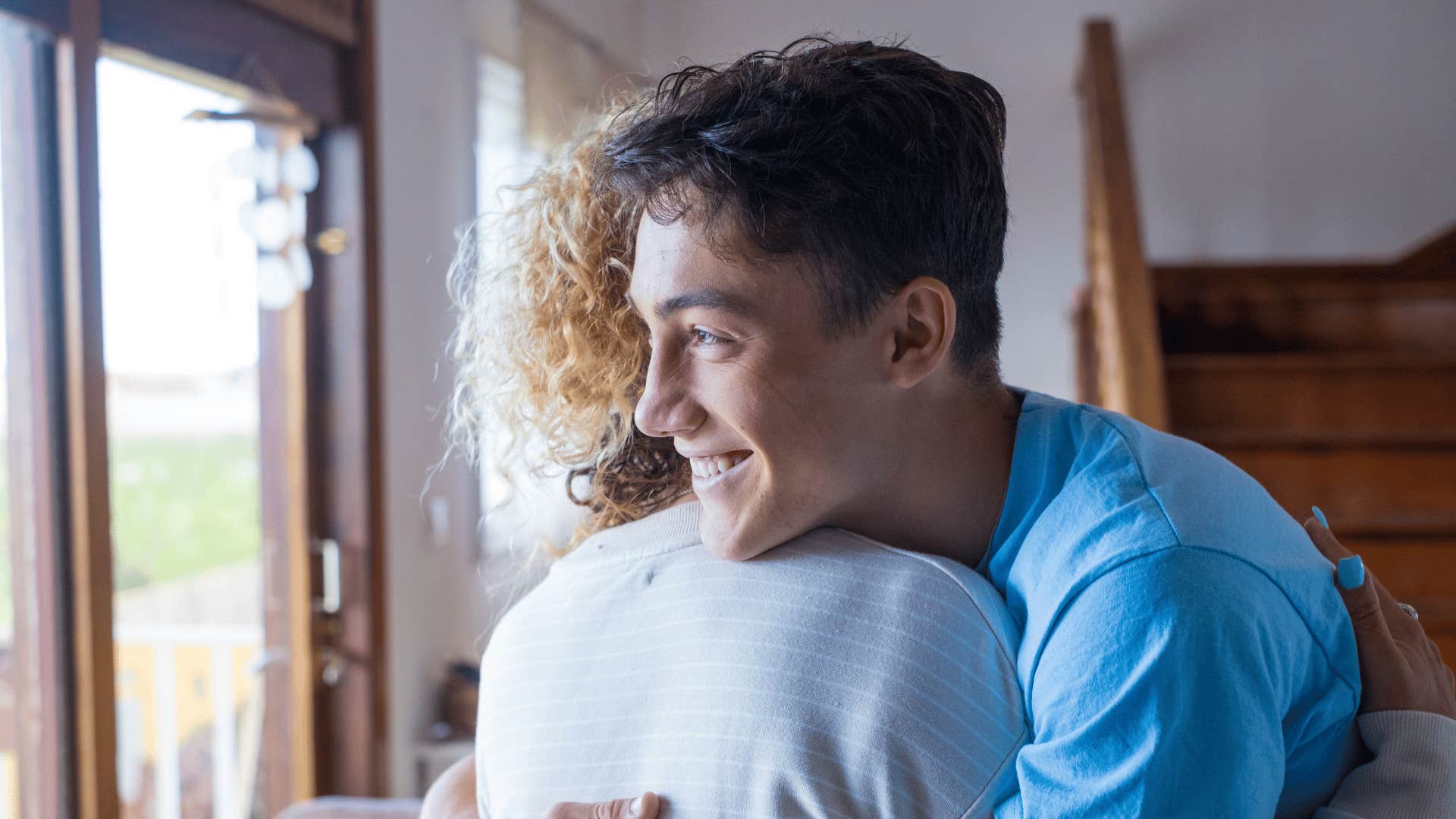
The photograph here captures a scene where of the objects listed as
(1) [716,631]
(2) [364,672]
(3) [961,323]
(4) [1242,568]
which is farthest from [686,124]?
(2) [364,672]

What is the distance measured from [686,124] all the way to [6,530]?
156cm

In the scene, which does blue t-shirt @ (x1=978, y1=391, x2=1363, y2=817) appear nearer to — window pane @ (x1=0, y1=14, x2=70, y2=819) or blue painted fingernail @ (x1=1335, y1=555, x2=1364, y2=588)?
blue painted fingernail @ (x1=1335, y1=555, x2=1364, y2=588)

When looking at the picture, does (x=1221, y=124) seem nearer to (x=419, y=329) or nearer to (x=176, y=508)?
(x=419, y=329)

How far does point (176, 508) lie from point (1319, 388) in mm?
2880

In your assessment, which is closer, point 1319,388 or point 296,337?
point 296,337

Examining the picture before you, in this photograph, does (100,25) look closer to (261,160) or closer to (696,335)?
(261,160)

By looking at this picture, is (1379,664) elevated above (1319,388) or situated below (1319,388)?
below

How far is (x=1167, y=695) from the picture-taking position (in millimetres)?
A: 756

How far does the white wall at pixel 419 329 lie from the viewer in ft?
10.0

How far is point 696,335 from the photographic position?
3.20 ft

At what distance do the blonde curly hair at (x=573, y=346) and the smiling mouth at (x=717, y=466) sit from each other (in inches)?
7.3

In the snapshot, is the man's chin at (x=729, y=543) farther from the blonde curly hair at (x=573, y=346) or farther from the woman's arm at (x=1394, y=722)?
the woman's arm at (x=1394, y=722)

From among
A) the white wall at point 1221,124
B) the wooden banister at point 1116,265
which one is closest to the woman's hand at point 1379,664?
the wooden banister at point 1116,265

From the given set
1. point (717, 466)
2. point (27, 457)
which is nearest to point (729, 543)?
point (717, 466)
